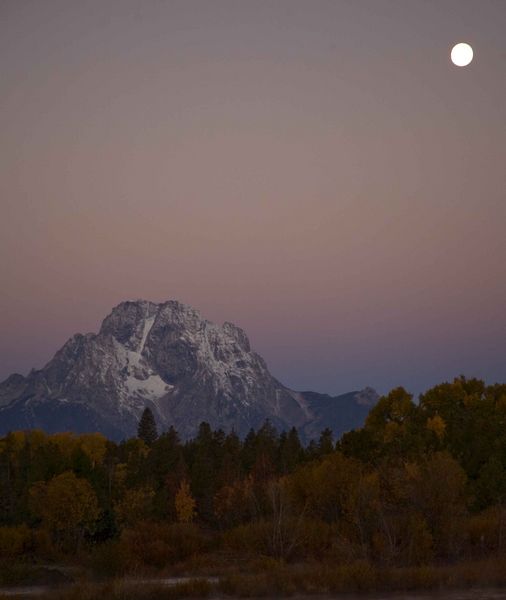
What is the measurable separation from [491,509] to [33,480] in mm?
42690

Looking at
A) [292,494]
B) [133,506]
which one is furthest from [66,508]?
[292,494]

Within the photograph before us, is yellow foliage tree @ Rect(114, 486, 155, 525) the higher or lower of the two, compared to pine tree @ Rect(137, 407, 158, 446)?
lower

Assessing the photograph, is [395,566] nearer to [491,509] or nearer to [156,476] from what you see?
[491,509]

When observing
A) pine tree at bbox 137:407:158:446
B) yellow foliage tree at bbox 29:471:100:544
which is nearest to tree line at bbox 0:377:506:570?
yellow foliage tree at bbox 29:471:100:544

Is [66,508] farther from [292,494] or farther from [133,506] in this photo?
[292,494]

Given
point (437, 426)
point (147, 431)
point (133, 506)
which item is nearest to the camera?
point (133, 506)

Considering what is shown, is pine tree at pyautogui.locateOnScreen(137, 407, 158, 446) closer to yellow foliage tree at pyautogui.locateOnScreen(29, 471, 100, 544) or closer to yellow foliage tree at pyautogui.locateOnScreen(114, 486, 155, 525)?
yellow foliage tree at pyautogui.locateOnScreen(114, 486, 155, 525)

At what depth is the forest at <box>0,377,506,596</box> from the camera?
1970 inches

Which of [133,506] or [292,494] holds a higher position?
[292,494]

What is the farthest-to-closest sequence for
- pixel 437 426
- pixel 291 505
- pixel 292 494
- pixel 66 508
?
pixel 437 426, pixel 66 508, pixel 292 494, pixel 291 505

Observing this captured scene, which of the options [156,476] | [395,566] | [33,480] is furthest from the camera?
[156,476]

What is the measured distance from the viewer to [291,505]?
63.7 meters

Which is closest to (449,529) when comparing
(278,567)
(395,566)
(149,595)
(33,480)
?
(395,566)

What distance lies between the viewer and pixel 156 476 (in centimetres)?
9431
